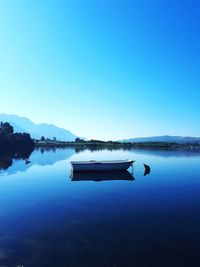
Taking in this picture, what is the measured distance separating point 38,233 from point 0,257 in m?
4.05

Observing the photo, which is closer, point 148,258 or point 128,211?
point 148,258

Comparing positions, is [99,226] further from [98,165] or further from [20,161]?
[20,161]

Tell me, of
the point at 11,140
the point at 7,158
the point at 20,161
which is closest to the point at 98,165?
the point at 20,161

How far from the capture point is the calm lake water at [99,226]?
13508mm

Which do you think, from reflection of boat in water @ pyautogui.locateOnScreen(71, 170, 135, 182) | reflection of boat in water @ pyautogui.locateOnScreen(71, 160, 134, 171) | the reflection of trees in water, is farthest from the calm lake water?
the reflection of trees in water

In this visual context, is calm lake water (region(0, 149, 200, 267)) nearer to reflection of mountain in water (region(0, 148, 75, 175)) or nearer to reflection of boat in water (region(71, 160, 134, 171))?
reflection of boat in water (region(71, 160, 134, 171))

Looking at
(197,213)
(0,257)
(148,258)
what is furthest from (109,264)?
(197,213)

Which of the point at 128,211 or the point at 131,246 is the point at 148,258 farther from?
the point at 128,211

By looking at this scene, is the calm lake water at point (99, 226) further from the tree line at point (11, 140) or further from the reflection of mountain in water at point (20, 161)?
the tree line at point (11, 140)

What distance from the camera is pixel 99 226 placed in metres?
18.7

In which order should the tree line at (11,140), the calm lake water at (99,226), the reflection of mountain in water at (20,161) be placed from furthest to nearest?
the tree line at (11,140), the reflection of mountain in water at (20,161), the calm lake water at (99,226)

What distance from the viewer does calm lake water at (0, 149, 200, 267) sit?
1351 centimetres

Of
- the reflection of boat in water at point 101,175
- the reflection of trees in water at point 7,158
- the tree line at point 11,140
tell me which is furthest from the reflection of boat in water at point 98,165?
the tree line at point 11,140

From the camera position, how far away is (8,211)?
74.2 feet
